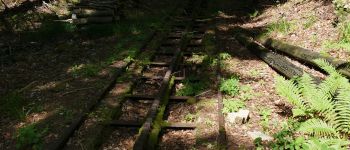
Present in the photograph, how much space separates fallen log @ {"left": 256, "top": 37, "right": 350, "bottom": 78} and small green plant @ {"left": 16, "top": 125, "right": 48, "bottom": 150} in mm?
6101

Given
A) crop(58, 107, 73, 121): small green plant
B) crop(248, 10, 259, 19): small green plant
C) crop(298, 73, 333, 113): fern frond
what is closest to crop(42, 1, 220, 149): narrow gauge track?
crop(58, 107, 73, 121): small green plant

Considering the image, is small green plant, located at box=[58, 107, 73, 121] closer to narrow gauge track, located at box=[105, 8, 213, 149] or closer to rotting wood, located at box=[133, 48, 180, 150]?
narrow gauge track, located at box=[105, 8, 213, 149]

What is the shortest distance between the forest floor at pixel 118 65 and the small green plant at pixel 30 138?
30mm

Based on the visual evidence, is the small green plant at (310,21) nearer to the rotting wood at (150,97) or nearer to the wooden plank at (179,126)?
the rotting wood at (150,97)

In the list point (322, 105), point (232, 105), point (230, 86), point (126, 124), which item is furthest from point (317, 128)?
point (126, 124)

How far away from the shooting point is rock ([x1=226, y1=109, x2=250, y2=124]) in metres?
6.68

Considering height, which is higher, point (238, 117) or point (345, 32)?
point (345, 32)

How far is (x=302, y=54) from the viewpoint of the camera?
9.62 metres

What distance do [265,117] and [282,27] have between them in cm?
628

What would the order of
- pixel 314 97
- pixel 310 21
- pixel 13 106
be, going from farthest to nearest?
pixel 310 21
pixel 13 106
pixel 314 97

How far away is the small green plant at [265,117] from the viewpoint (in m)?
6.60

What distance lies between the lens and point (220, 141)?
19.5ft

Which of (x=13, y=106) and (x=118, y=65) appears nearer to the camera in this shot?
(x=13, y=106)

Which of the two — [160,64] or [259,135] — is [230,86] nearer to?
[259,135]
